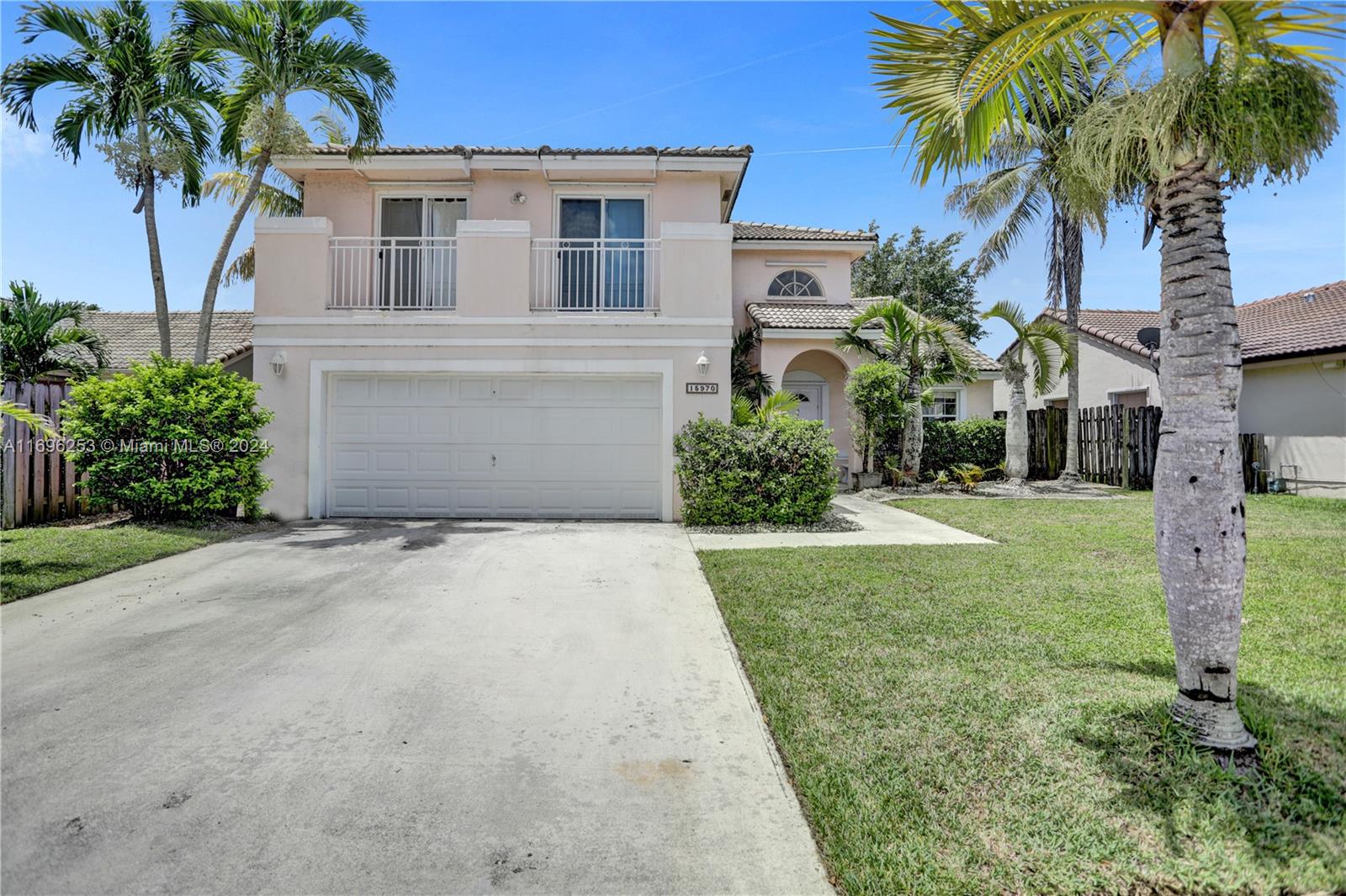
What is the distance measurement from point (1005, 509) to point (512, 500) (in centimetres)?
840

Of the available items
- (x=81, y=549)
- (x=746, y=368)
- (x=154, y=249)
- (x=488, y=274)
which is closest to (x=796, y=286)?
(x=746, y=368)

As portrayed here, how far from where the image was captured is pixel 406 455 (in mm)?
10625

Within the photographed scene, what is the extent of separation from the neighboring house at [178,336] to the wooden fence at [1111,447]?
1983 cm

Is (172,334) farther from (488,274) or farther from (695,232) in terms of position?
(695,232)

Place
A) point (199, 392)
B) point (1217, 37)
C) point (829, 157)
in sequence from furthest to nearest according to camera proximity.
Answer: point (829, 157) < point (199, 392) < point (1217, 37)

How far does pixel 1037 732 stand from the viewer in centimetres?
327

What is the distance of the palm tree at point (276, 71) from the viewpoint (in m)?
9.95

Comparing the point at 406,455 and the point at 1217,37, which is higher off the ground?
the point at 1217,37

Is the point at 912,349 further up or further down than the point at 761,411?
further up

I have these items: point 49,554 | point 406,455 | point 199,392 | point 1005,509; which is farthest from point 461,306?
point 1005,509

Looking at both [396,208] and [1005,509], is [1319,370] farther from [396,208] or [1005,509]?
[396,208]

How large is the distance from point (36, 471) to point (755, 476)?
9.83 meters

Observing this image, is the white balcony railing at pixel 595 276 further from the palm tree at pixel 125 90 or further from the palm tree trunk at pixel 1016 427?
the palm tree trunk at pixel 1016 427

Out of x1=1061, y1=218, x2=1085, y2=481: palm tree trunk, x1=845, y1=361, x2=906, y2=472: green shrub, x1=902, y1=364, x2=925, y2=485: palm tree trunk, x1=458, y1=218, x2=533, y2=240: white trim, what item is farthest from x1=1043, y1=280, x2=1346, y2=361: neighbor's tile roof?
x1=458, y1=218, x2=533, y2=240: white trim
